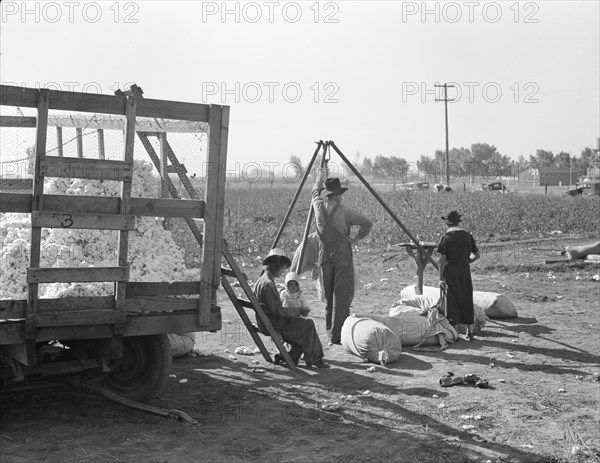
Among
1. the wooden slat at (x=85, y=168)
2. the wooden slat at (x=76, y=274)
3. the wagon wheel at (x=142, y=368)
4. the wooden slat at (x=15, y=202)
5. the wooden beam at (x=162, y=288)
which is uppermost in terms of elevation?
the wooden slat at (x=85, y=168)

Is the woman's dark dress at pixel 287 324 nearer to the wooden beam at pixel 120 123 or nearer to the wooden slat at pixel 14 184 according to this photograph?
the wooden beam at pixel 120 123

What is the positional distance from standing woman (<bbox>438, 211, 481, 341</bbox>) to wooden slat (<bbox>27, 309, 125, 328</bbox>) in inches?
192

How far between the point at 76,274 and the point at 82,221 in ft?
1.28

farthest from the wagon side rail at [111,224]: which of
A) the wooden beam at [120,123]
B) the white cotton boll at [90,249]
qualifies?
the wooden beam at [120,123]

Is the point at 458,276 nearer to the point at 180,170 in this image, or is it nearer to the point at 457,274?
the point at 457,274

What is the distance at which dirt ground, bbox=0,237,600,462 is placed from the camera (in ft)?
19.0

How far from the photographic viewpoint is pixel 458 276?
32.6 feet

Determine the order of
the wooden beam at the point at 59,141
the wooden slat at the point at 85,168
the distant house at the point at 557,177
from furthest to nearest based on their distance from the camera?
1. the distant house at the point at 557,177
2. the wooden beam at the point at 59,141
3. the wooden slat at the point at 85,168

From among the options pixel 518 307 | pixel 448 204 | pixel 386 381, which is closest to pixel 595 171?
pixel 448 204

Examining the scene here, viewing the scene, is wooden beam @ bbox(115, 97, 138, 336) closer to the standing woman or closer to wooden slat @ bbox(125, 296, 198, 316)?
wooden slat @ bbox(125, 296, 198, 316)

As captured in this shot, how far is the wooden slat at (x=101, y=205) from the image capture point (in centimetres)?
582

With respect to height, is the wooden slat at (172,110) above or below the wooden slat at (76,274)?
above

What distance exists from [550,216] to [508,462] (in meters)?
22.8

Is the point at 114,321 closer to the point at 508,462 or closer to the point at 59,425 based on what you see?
the point at 59,425
